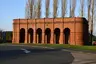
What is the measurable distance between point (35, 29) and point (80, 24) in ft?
47.7

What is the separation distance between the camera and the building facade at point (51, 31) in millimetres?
85438

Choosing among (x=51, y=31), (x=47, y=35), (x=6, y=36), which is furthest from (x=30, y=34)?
(x=6, y=36)

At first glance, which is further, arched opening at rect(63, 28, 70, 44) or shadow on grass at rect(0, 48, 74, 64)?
arched opening at rect(63, 28, 70, 44)

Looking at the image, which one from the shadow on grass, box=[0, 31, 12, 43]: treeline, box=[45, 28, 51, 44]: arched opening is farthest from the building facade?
the shadow on grass

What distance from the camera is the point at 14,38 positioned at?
95.3 m

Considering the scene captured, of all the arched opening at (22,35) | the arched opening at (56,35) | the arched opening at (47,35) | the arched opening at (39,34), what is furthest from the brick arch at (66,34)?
the arched opening at (22,35)

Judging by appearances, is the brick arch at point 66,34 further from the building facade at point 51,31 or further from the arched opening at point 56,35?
the arched opening at point 56,35

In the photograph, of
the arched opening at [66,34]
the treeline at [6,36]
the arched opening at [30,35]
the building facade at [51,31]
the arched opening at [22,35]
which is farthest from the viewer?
the treeline at [6,36]

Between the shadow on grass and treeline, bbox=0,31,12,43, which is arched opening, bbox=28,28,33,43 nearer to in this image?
treeline, bbox=0,31,12,43

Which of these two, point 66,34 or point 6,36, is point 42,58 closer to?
point 66,34

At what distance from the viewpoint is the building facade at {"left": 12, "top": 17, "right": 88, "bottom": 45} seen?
85.4 meters

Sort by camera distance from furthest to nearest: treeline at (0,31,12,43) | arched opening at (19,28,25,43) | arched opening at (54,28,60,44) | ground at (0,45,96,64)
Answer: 1. treeline at (0,31,12,43)
2. arched opening at (19,28,25,43)
3. arched opening at (54,28,60,44)
4. ground at (0,45,96,64)

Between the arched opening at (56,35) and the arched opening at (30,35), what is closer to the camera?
the arched opening at (56,35)

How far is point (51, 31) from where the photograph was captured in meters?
90.1
